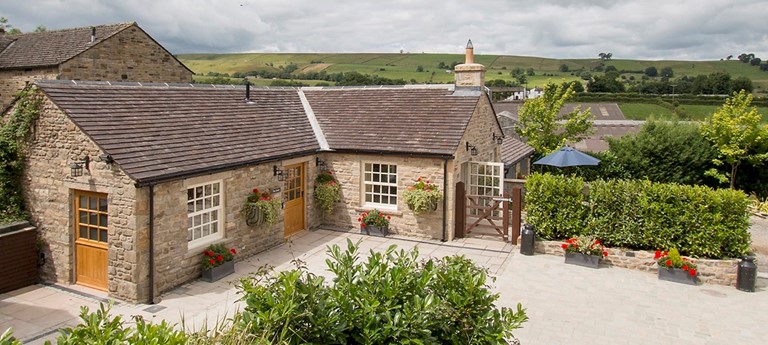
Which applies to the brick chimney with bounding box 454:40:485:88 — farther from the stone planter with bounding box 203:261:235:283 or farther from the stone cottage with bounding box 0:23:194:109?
the stone cottage with bounding box 0:23:194:109

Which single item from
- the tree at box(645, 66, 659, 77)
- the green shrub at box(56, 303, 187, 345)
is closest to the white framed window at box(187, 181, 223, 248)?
the green shrub at box(56, 303, 187, 345)

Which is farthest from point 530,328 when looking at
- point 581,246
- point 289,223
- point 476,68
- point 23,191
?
point 23,191

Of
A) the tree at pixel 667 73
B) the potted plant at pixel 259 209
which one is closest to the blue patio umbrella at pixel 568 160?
the potted plant at pixel 259 209

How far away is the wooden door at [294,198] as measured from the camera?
16.2 meters

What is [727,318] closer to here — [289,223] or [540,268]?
[540,268]

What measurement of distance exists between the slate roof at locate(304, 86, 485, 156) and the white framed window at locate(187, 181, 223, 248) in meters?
5.18

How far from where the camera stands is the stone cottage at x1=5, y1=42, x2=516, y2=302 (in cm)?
1106

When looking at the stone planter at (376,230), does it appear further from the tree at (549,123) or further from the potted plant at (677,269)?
the tree at (549,123)

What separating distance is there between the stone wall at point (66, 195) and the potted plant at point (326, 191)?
7156 millimetres

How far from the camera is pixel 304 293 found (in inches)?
232

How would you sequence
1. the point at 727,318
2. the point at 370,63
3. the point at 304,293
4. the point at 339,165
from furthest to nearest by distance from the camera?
the point at 370,63 → the point at 339,165 → the point at 727,318 → the point at 304,293

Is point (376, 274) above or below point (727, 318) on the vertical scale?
above

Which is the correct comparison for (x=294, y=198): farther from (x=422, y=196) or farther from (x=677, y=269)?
(x=677, y=269)

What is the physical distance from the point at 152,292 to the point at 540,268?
922 centimetres
